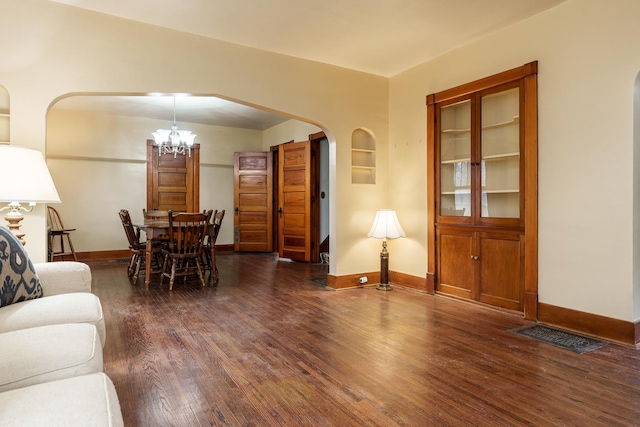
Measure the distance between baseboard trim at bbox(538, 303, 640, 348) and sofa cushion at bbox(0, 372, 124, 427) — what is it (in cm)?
337

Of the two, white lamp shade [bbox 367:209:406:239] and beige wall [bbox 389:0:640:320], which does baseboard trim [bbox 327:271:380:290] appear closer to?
white lamp shade [bbox 367:209:406:239]

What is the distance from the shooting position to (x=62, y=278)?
224 cm

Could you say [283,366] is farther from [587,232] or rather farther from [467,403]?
[587,232]

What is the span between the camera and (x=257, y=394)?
2.02 meters

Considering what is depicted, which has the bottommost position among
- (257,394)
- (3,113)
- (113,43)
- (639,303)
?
(257,394)

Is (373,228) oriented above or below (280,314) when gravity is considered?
above

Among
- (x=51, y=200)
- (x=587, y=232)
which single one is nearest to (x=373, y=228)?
(x=587, y=232)

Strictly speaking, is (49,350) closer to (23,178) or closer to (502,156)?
(23,178)

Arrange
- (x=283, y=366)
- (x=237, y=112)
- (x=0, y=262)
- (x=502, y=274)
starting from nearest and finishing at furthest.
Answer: (x=0, y=262), (x=283, y=366), (x=502, y=274), (x=237, y=112)

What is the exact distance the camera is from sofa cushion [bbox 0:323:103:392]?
1.15 meters

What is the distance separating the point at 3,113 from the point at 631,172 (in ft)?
16.4

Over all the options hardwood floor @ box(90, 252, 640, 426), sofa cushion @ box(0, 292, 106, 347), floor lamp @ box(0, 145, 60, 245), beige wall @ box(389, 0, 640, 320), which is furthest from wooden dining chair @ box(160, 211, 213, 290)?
beige wall @ box(389, 0, 640, 320)

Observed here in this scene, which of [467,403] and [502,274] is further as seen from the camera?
[502,274]

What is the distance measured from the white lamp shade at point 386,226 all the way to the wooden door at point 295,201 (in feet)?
7.41
